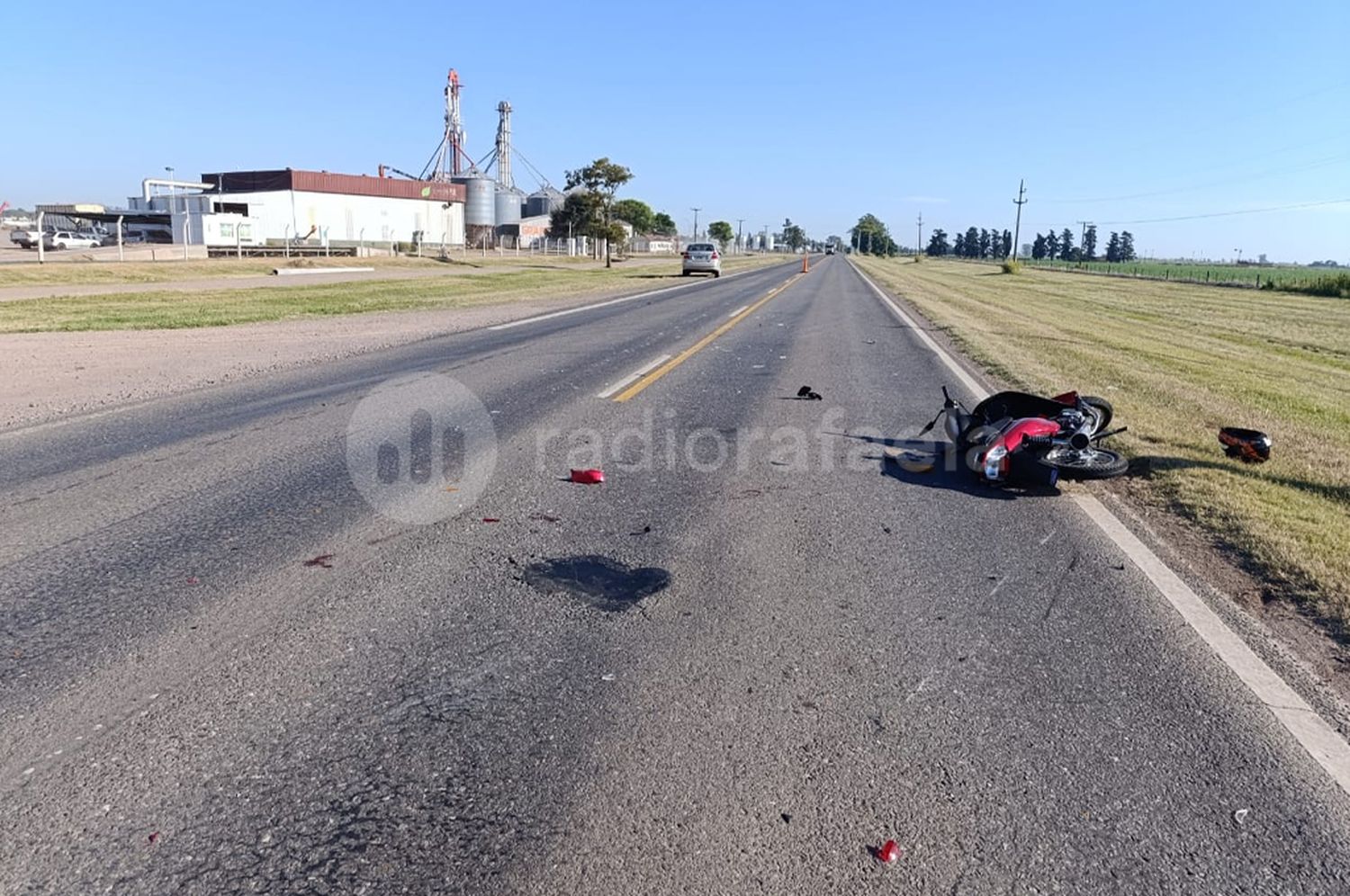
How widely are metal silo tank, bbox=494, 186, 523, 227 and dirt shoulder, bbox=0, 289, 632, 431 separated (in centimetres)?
10864

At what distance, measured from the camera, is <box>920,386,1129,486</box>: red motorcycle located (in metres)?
6.93

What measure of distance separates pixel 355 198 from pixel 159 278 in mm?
53945

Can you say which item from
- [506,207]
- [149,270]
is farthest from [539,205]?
[149,270]

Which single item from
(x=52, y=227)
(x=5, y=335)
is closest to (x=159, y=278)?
(x=5, y=335)

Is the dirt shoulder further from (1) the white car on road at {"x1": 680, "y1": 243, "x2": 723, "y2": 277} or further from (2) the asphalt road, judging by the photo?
(1) the white car on road at {"x1": 680, "y1": 243, "x2": 723, "y2": 277}

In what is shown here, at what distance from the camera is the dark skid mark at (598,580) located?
15.2 feet

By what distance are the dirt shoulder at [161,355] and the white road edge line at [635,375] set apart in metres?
4.66

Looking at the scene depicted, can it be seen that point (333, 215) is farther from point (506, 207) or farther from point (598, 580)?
point (598, 580)

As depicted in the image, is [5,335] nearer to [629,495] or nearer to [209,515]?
[209,515]

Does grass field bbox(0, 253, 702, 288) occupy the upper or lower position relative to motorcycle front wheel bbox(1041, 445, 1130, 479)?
upper

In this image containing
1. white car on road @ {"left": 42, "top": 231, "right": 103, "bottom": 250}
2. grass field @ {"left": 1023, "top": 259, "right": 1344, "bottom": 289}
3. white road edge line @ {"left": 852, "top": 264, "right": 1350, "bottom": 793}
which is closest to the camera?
white road edge line @ {"left": 852, "top": 264, "right": 1350, "bottom": 793}

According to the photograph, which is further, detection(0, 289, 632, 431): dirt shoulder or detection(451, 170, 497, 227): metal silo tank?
Result: detection(451, 170, 497, 227): metal silo tank

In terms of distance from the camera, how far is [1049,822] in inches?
115

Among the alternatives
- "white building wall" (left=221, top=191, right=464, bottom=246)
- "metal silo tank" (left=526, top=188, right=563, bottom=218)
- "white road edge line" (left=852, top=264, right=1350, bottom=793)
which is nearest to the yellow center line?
"white road edge line" (left=852, top=264, right=1350, bottom=793)
